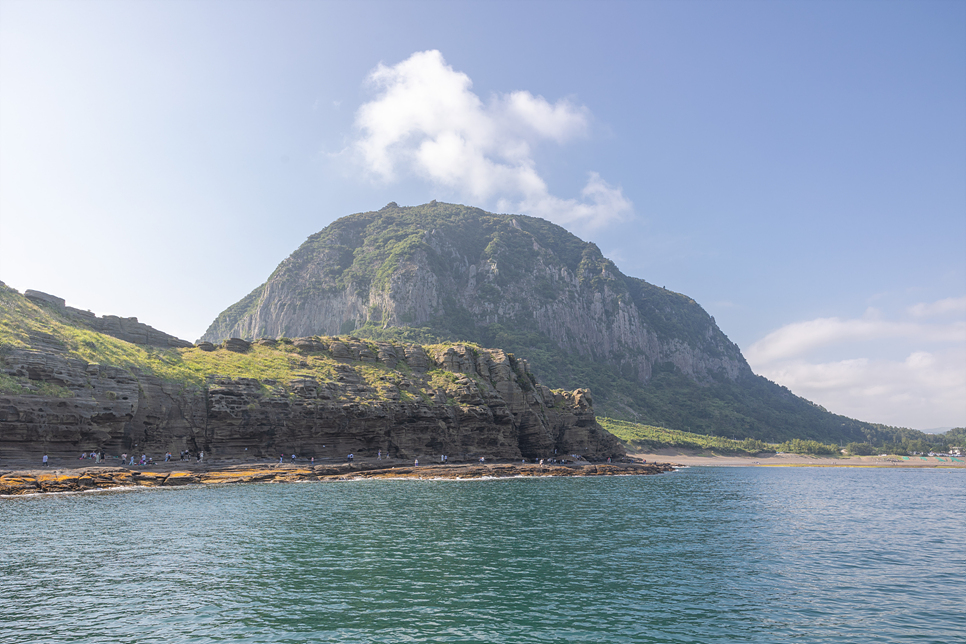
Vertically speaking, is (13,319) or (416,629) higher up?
(13,319)

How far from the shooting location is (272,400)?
309 feet

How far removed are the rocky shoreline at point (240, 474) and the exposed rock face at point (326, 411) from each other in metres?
8.15

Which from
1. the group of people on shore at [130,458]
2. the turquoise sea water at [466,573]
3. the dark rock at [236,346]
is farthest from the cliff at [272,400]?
the turquoise sea water at [466,573]

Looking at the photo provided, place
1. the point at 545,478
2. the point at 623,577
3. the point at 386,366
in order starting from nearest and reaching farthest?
1. the point at 623,577
2. the point at 545,478
3. the point at 386,366

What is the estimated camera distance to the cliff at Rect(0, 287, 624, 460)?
72.2 metres

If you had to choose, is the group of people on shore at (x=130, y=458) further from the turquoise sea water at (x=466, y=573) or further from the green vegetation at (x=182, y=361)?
the turquoise sea water at (x=466, y=573)

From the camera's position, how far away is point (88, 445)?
74688mm

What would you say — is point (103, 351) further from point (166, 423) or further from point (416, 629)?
point (416, 629)

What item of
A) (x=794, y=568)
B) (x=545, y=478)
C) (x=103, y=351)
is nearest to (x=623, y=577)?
(x=794, y=568)

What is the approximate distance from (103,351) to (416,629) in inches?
3525

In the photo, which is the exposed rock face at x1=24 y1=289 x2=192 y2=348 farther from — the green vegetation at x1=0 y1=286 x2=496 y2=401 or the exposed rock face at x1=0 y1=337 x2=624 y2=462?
the exposed rock face at x1=0 y1=337 x2=624 y2=462

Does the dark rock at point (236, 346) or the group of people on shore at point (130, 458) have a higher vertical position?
the dark rock at point (236, 346)

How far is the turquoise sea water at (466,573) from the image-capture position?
20.0 metres

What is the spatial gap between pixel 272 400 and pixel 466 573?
76797 mm
